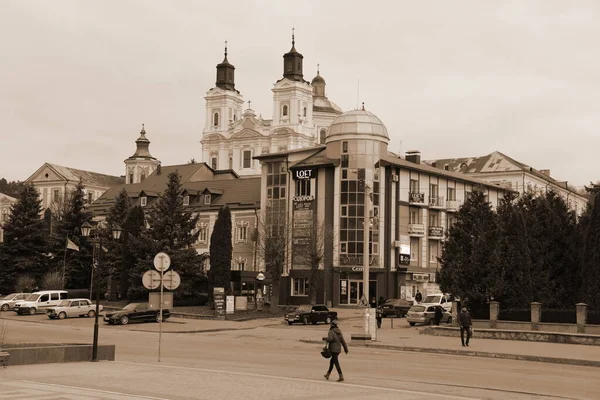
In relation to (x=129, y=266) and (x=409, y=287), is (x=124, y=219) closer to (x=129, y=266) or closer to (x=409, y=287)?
(x=129, y=266)

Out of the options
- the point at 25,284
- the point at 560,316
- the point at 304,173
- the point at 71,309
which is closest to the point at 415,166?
the point at 304,173

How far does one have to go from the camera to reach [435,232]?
2788 inches

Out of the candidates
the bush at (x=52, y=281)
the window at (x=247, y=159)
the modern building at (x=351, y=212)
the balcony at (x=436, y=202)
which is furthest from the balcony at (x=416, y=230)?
the window at (x=247, y=159)

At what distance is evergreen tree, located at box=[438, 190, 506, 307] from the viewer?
42469mm

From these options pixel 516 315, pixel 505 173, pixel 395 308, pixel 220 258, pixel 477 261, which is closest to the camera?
pixel 516 315

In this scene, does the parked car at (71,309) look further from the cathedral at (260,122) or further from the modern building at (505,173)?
the cathedral at (260,122)

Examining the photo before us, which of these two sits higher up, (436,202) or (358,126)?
(358,126)

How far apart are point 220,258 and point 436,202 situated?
24.1 meters

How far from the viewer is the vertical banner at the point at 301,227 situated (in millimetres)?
65438

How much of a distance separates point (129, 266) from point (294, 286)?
48.2 feet

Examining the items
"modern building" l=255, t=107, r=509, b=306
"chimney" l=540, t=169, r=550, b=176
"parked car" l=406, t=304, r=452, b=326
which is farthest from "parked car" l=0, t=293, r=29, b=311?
"chimney" l=540, t=169, r=550, b=176

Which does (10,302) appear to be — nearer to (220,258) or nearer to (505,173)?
(220,258)

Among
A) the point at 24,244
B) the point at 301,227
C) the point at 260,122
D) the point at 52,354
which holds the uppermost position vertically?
the point at 260,122

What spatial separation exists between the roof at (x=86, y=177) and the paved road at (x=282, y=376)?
9759 centimetres
